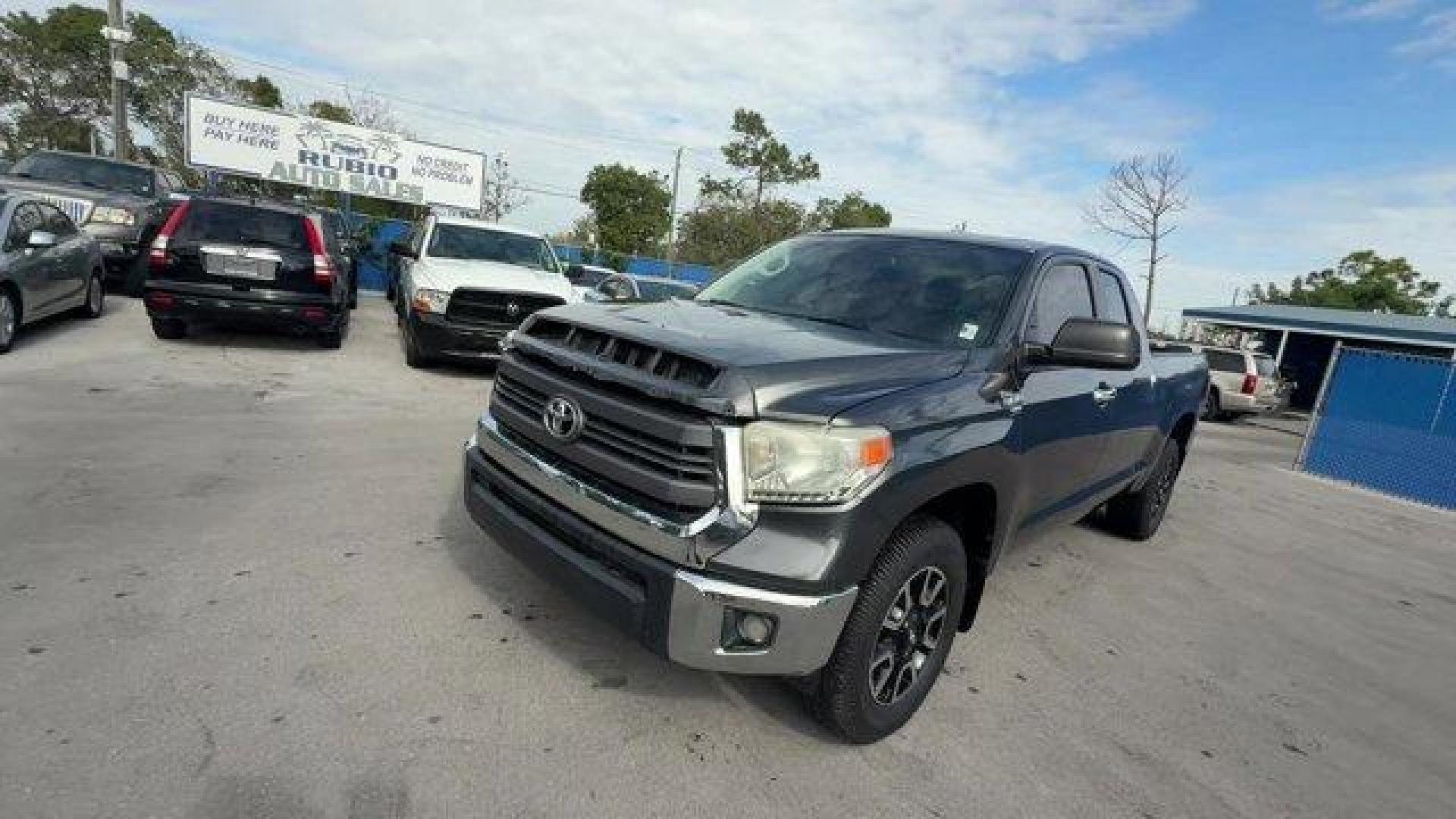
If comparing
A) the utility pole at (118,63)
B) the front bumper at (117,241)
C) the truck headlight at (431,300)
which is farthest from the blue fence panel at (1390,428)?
the utility pole at (118,63)

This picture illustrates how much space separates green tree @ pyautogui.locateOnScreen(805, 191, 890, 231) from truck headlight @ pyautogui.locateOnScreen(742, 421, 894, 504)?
1771 inches

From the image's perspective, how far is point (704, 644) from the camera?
2375 mm

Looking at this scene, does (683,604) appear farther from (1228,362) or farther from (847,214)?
(847,214)

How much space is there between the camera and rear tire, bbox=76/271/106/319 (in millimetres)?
8820

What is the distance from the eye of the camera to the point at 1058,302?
12.4ft

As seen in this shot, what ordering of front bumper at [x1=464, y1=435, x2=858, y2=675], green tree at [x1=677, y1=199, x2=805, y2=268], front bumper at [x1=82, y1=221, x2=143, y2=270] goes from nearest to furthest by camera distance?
front bumper at [x1=464, y1=435, x2=858, y2=675] → front bumper at [x1=82, y1=221, x2=143, y2=270] → green tree at [x1=677, y1=199, x2=805, y2=268]

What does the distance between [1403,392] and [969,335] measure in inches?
455

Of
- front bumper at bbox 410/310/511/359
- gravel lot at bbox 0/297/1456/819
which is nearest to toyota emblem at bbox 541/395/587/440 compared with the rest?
gravel lot at bbox 0/297/1456/819

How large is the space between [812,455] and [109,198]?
40.7 feet

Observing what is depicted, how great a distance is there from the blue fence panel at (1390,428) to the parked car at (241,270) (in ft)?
44.5

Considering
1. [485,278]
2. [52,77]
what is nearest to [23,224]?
[485,278]

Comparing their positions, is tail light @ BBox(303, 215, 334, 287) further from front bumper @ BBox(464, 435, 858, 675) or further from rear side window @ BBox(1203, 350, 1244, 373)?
rear side window @ BBox(1203, 350, 1244, 373)

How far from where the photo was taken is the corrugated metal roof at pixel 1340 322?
2459 cm

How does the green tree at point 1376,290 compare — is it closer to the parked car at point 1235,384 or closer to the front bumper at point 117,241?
the parked car at point 1235,384
